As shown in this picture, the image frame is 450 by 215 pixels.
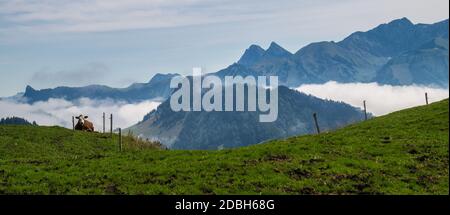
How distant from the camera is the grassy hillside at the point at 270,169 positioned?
34719mm

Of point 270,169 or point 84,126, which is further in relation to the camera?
point 84,126

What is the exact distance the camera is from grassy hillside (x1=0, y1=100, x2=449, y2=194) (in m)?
34.7

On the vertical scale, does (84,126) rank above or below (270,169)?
above

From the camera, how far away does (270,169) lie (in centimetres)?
3912

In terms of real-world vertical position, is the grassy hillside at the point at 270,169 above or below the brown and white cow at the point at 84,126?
below

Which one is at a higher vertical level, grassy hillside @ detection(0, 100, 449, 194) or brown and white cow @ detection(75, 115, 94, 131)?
brown and white cow @ detection(75, 115, 94, 131)

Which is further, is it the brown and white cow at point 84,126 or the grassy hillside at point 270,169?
the brown and white cow at point 84,126
